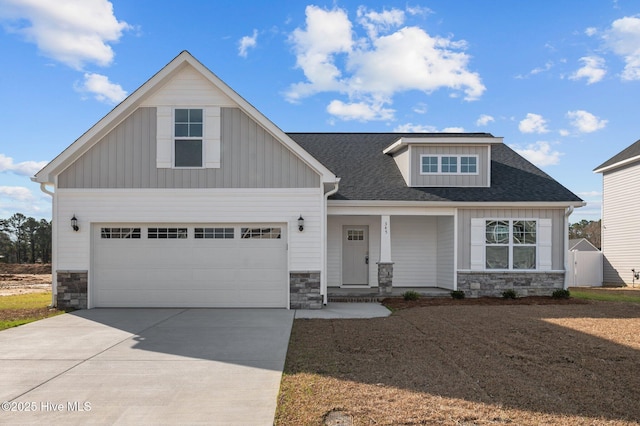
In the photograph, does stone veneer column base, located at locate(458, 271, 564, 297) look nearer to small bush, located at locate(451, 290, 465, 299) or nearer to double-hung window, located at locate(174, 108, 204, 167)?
small bush, located at locate(451, 290, 465, 299)

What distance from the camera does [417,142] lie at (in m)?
15.6

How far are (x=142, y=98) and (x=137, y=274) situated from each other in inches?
175

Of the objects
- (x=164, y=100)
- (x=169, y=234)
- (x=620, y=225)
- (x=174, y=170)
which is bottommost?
(x=169, y=234)

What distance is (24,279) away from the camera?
949 inches

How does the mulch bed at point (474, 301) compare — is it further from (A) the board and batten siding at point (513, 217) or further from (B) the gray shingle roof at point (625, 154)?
(B) the gray shingle roof at point (625, 154)

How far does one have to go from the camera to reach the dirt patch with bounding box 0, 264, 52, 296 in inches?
732

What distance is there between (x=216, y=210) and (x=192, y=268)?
→ 5.26 feet

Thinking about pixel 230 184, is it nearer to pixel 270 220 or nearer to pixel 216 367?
pixel 270 220

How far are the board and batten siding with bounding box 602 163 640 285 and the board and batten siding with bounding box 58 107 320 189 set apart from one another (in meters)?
17.5

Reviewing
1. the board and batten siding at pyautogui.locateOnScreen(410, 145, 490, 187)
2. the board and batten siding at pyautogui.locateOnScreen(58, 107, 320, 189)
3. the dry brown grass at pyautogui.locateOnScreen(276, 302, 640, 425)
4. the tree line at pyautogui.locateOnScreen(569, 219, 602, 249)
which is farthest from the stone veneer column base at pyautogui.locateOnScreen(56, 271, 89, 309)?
the tree line at pyautogui.locateOnScreen(569, 219, 602, 249)

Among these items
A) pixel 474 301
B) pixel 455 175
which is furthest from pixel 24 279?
pixel 474 301

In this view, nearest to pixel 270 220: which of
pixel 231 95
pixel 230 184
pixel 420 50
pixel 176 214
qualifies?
pixel 230 184

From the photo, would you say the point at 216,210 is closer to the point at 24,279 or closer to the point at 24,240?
the point at 24,279

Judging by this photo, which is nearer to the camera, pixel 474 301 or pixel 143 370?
pixel 143 370
